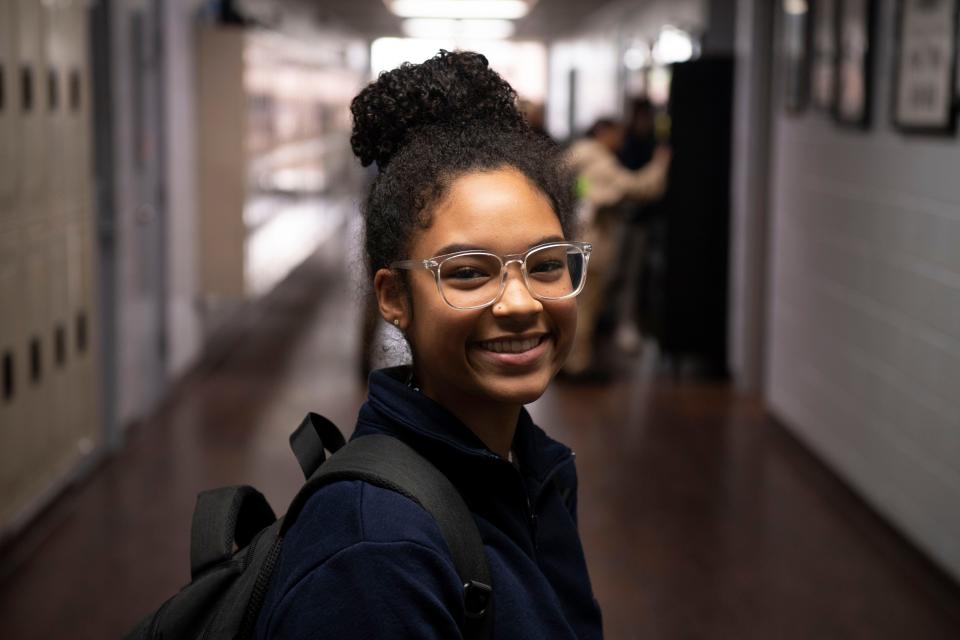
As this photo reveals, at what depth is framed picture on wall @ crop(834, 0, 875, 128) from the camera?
16.4 ft

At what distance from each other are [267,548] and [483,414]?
9.4 inches

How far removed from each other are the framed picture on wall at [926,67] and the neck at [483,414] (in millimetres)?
3274

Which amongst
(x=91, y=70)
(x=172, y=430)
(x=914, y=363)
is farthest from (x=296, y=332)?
(x=914, y=363)

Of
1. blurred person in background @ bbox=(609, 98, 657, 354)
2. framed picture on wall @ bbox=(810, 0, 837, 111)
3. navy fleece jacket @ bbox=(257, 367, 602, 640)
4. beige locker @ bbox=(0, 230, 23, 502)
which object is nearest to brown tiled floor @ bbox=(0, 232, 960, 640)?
beige locker @ bbox=(0, 230, 23, 502)

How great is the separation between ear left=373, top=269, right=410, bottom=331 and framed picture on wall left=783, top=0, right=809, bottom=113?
17.2 feet

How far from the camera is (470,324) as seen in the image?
43.8 inches

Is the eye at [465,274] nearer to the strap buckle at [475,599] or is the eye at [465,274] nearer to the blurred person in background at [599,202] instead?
the strap buckle at [475,599]

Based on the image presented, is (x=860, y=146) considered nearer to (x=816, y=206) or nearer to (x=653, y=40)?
(x=816, y=206)

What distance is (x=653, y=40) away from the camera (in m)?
13.0

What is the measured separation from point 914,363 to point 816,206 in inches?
61.7

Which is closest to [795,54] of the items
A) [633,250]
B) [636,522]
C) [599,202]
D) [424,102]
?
[599,202]

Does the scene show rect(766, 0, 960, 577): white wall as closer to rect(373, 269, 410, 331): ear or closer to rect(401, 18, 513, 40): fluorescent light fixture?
rect(373, 269, 410, 331): ear

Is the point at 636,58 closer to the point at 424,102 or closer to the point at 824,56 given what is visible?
the point at 824,56

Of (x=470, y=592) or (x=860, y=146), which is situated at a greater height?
(x=860, y=146)
